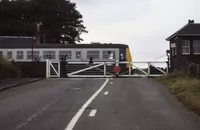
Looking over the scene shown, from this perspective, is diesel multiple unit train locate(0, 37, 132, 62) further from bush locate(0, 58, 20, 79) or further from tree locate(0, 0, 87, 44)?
tree locate(0, 0, 87, 44)

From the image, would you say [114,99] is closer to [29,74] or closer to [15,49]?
[29,74]

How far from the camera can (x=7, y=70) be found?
2597cm

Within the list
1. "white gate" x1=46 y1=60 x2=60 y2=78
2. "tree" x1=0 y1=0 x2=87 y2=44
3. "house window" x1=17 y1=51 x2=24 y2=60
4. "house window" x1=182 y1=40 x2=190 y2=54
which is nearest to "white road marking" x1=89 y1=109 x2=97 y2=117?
"white gate" x1=46 y1=60 x2=60 y2=78

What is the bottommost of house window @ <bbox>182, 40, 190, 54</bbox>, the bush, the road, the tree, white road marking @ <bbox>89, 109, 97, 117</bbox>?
the road

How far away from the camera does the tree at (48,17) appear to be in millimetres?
81312

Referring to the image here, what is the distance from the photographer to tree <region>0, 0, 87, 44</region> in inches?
3201

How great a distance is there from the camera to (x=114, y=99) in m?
15.2

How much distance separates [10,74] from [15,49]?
17.0 meters

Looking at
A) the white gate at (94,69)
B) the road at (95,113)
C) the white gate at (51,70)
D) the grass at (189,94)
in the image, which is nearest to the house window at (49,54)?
the white gate at (94,69)

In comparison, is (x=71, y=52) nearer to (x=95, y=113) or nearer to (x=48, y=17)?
(x=95, y=113)

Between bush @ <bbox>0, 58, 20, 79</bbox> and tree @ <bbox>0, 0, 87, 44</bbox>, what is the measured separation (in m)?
52.5

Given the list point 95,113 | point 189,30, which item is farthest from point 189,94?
point 189,30

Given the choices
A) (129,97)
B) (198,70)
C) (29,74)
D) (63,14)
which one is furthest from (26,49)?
(63,14)

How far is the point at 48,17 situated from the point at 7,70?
2296 inches
